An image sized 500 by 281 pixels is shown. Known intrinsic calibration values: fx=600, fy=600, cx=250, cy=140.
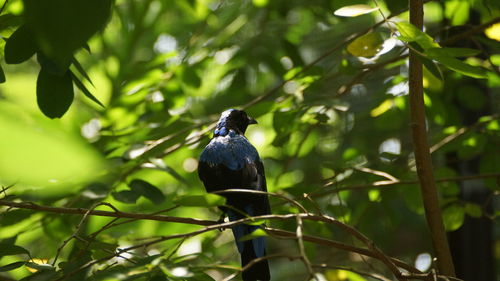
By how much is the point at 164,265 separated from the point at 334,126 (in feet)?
12.2

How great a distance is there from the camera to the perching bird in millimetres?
2902

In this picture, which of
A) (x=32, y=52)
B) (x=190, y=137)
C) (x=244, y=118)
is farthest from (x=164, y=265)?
(x=244, y=118)

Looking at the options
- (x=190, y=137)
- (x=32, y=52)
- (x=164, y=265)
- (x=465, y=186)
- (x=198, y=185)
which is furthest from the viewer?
(x=198, y=185)

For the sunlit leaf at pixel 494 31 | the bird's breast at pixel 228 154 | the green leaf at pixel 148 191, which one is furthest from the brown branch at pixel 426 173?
the green leaf at pixel 148 191

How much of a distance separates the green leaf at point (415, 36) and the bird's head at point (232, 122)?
1.76 metres

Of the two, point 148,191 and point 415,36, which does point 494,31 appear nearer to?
point 415,36

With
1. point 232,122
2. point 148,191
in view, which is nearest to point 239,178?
point 148,191

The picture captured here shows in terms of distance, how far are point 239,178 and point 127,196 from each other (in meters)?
0.64

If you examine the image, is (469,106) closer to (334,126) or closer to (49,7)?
(334,126)

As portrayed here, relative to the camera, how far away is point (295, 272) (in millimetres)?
5961

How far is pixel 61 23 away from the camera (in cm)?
76

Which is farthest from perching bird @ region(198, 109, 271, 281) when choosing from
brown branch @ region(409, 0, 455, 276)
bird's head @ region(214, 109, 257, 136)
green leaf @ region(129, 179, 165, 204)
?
brown branch @ region(409, 0, 455, 276)

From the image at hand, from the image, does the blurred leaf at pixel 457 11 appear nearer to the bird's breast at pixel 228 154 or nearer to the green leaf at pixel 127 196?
the bird's breast at pixel 228 154

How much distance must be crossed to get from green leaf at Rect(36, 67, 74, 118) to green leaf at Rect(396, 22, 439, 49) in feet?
4.06
